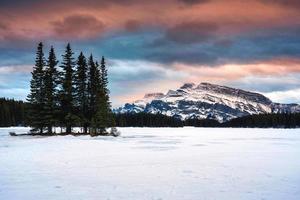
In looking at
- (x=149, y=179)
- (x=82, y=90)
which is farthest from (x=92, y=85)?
(x=149, y=179)

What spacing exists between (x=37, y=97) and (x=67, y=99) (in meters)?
5.16

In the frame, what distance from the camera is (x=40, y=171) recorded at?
2025 cm

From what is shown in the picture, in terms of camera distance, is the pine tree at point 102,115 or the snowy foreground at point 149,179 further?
the pine tree at point 102,115

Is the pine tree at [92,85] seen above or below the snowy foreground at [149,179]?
above

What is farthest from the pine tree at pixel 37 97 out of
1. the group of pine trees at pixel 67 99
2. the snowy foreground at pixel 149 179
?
the snowy foreground at pixel 149 179

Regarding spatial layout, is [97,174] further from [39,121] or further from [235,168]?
[39,121]

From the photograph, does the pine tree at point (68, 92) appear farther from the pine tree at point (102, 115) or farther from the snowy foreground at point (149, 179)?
the snowy foreground at point (149, 179)

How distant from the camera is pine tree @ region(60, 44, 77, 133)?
68.7 meters

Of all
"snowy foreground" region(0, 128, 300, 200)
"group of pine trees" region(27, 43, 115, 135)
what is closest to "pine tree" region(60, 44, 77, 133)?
"group of pine trees" region(27, 43, 115, 135)

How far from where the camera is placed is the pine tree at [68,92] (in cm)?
6874

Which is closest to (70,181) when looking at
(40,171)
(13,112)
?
(40,171)

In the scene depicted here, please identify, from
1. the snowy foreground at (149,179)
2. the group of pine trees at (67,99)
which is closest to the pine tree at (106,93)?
the group of pine trees at (67,99)

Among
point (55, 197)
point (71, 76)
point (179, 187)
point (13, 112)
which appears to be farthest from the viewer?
point (13, 112)

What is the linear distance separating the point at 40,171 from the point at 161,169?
6.36m
